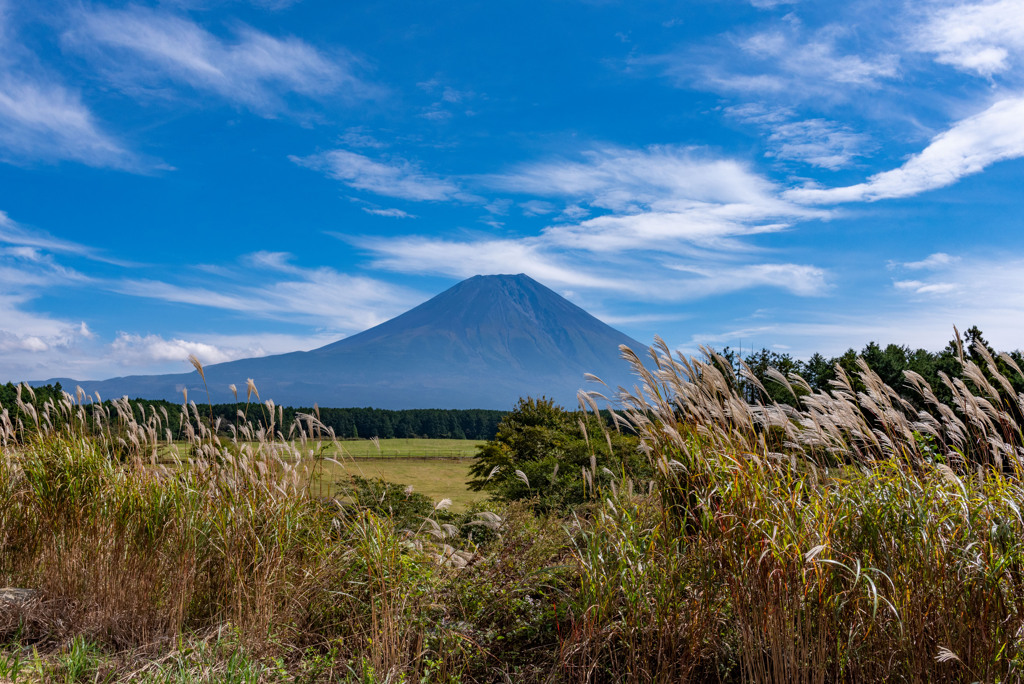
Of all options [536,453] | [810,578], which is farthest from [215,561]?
[536,453]

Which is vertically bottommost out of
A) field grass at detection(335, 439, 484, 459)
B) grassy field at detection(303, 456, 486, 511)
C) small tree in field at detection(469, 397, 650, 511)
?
grassy field at detection(303, 456, 486, 511)

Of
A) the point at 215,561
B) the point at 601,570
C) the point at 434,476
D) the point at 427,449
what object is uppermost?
the point at 601,570

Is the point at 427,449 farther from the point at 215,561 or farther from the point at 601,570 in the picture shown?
the point at 601,570

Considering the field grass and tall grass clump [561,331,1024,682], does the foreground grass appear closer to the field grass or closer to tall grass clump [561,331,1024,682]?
tall grass clump [561,331,1024,682]

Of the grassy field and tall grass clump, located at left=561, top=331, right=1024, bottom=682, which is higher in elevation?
tall grass clump, located at left=561, top=331, right=1024, bottom=682

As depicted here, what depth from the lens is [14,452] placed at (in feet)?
19.0

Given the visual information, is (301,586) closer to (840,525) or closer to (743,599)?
(743,599)

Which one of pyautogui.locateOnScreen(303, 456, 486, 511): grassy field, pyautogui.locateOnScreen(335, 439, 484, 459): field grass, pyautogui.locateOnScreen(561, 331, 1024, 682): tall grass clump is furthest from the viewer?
pyautogui.locateOnScreen(335, 439, 484, 459): field grass

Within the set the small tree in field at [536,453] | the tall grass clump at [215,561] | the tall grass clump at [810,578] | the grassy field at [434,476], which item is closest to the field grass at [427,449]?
the grassy field at [434,476]

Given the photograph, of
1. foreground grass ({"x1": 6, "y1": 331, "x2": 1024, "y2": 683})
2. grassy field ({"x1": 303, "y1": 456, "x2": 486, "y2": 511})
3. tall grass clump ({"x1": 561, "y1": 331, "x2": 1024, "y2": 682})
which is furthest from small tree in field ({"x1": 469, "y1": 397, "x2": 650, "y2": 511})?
tall grass clump ({"x1": 561, "y1": 331, "x2": 1024, "y2": 682})

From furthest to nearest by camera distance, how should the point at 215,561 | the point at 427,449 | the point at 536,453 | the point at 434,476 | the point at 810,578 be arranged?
the point at 427,449, the point at 434,476, the point at 536,453, the point at 215,561, the point at 810,578

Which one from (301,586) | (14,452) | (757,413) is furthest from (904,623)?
(14,452)

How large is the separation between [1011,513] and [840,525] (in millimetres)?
825

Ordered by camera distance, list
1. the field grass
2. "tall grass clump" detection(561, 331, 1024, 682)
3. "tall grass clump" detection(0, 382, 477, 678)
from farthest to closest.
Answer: the field grass < "tall grass clump" detection(0, 382, 477, 678) < "tall grass clump" detection(561, 331, 1024, 682)
